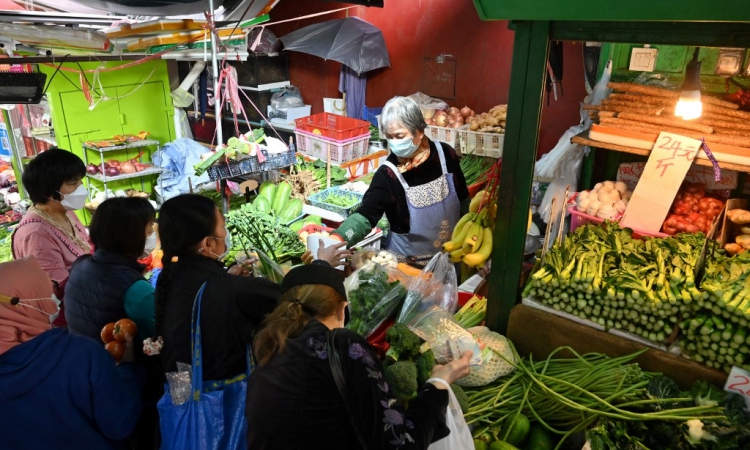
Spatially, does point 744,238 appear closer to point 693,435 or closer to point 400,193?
point 693,435

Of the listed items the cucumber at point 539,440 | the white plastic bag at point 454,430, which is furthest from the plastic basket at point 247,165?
the cucumber at point 539,440

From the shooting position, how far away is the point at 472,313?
2.63 meters

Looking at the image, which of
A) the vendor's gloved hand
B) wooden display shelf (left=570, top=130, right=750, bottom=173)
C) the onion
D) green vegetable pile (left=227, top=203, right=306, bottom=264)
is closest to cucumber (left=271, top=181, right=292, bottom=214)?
green vegetable pile (left=227, top=203, right=306, bottom=264)

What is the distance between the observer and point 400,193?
347cm

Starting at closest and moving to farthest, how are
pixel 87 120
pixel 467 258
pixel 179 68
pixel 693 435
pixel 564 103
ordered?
1. pixel 693 435
2. pixel 467 258
3. pixel 564 103
4. pixel 87 120
5. pixel 179 68

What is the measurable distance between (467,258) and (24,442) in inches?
79.7

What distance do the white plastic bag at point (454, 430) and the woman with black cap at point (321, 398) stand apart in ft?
0.59

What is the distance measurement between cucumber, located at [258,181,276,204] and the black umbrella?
2.51 m

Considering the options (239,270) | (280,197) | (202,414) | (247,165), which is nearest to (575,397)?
(202,414)

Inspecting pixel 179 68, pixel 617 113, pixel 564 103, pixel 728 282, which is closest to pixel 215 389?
pixel 728 282

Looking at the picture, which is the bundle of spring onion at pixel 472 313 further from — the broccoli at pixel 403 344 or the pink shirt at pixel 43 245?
the pink shirt at pixel 43 245

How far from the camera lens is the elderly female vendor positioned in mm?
3291

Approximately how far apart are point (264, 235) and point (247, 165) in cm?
181

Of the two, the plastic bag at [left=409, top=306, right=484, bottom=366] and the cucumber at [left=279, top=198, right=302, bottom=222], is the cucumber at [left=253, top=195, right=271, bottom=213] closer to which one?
the cucumber at [left=279, top=198, right=302, bottom=222]
